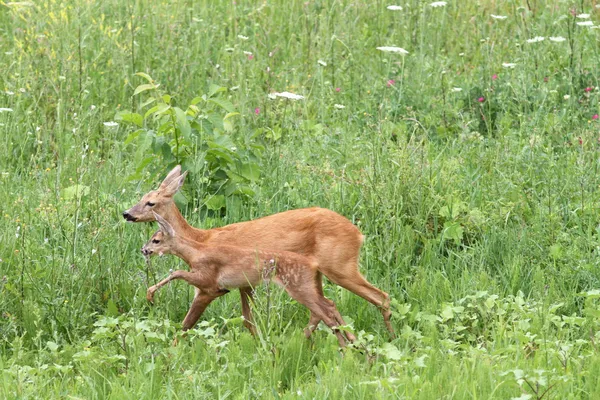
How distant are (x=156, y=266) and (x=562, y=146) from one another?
131 inches

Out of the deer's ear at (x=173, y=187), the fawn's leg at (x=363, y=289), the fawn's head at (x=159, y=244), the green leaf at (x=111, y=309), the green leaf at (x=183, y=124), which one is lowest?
the green leaf at (x=111, y=309)

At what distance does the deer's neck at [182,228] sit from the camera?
6.25 meters

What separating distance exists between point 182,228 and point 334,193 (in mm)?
1430

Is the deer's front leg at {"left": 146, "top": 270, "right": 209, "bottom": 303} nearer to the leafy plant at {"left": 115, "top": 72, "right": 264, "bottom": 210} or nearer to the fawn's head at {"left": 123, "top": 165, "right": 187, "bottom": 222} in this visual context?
the fawn's head at {"left": 123, "top": 165, "right": 187, "bottom": 222}

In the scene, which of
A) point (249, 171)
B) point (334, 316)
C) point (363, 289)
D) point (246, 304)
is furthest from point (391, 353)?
point (249, 171)

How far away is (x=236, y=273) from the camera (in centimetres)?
589

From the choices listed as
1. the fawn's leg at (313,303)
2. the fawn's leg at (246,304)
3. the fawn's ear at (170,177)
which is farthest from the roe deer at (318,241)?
the fawn's ear at (170,177)

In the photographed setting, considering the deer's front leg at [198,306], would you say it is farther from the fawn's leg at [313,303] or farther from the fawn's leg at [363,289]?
the fawn's leg at [363,289]

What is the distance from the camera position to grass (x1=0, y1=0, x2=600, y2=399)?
5203 millimetres

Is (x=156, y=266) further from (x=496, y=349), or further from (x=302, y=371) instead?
(x=496, y=349)

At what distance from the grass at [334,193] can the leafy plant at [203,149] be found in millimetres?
107

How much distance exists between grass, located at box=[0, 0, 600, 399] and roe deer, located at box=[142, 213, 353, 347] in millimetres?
142

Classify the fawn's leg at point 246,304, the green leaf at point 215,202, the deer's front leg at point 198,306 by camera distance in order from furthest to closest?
the green leaf at point 215,202 < the fawn's leg at point 246,304 < the deer's front leg at point 198,306

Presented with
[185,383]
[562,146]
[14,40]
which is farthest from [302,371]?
[14,40]
